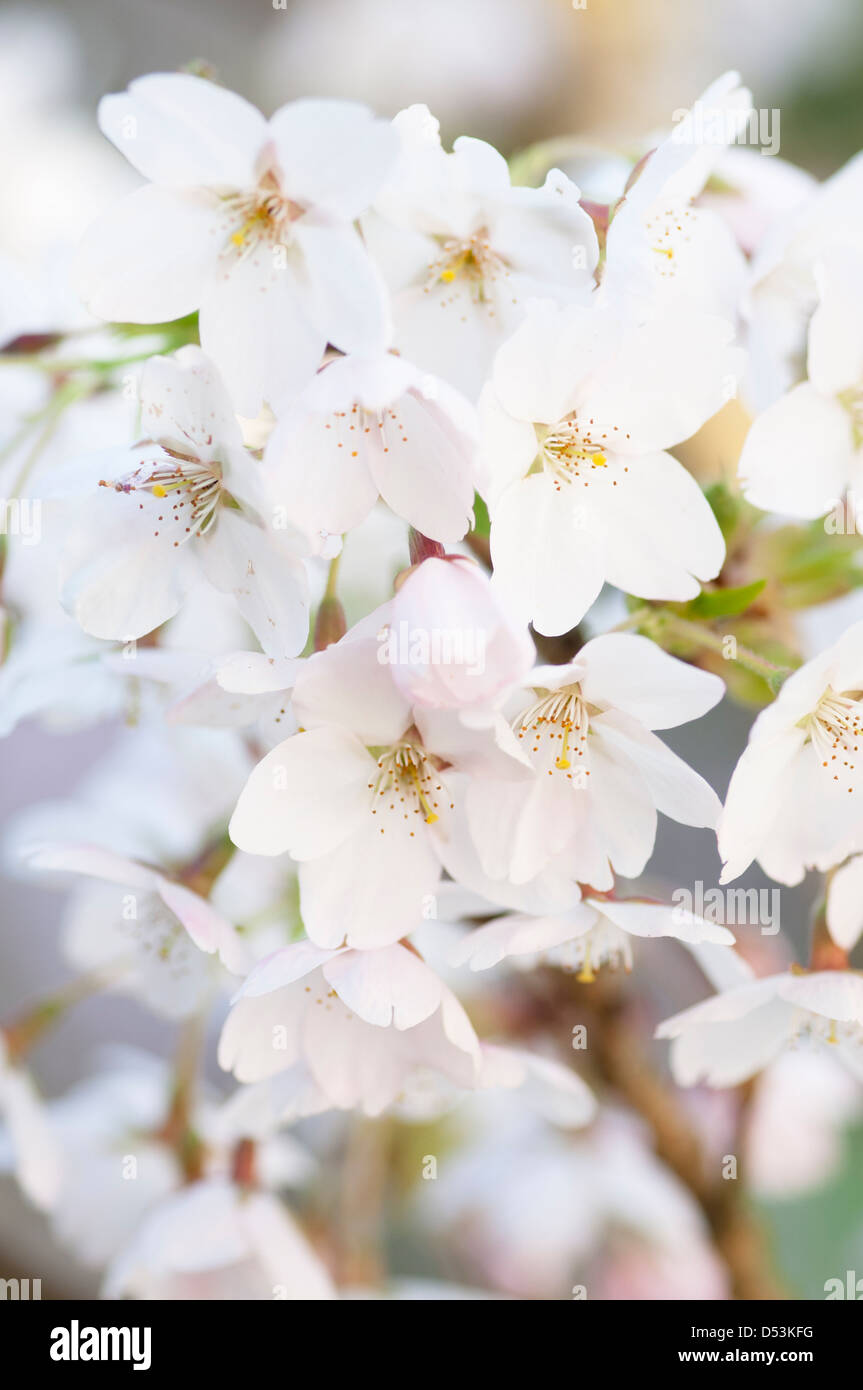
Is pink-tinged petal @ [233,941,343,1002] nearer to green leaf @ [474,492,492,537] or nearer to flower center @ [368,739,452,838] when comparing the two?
flower center @ [368,739,452,838]

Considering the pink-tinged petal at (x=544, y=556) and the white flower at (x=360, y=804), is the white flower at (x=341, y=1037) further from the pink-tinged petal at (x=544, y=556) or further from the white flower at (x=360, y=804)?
the pink-tinged petal at (x=544, y=556)

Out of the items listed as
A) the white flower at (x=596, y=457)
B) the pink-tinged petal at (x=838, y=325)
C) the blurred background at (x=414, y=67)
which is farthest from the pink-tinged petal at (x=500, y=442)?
the blurred background at (x=414, y=67)

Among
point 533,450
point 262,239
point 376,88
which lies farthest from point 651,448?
point 376,88

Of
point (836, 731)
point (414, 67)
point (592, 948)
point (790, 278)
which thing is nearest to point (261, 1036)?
point (592, 948)

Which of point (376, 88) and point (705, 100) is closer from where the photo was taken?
point (705, 100)
